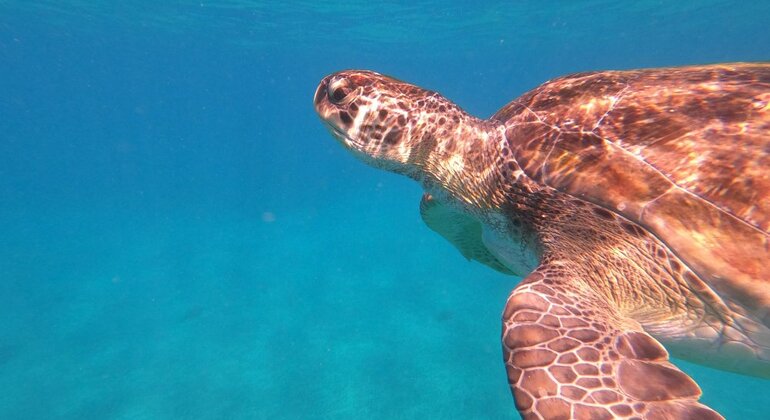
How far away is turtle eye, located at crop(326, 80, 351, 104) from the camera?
3297 mm

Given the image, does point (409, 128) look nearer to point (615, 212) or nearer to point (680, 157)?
point (615, 212)

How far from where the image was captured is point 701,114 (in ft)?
7.95

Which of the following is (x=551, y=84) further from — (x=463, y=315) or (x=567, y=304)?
(x=463, y=315)

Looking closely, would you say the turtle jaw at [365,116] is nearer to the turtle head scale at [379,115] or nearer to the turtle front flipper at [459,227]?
the turtle head scale at [379,115]

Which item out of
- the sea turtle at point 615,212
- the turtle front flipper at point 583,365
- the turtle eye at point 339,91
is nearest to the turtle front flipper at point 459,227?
the sea turtle at point 615,212

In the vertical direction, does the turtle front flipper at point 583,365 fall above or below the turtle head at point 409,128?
below

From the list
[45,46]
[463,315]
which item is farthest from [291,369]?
[45,46]

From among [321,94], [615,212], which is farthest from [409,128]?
[615,212]

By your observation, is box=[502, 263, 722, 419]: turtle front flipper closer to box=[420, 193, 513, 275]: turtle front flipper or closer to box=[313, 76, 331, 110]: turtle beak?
box=[420, 193, 513, 275]: turtle front flipper

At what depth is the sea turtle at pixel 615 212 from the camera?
6.57ft

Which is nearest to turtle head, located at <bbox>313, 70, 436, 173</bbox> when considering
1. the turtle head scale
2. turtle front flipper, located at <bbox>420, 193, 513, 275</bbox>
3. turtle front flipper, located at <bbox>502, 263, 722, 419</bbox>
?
the turtle head scale

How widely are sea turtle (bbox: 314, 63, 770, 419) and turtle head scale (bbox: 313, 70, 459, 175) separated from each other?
0.04ft

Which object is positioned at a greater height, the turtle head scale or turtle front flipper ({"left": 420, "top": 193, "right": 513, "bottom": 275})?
the turtle head scale

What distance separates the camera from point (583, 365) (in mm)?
1969
